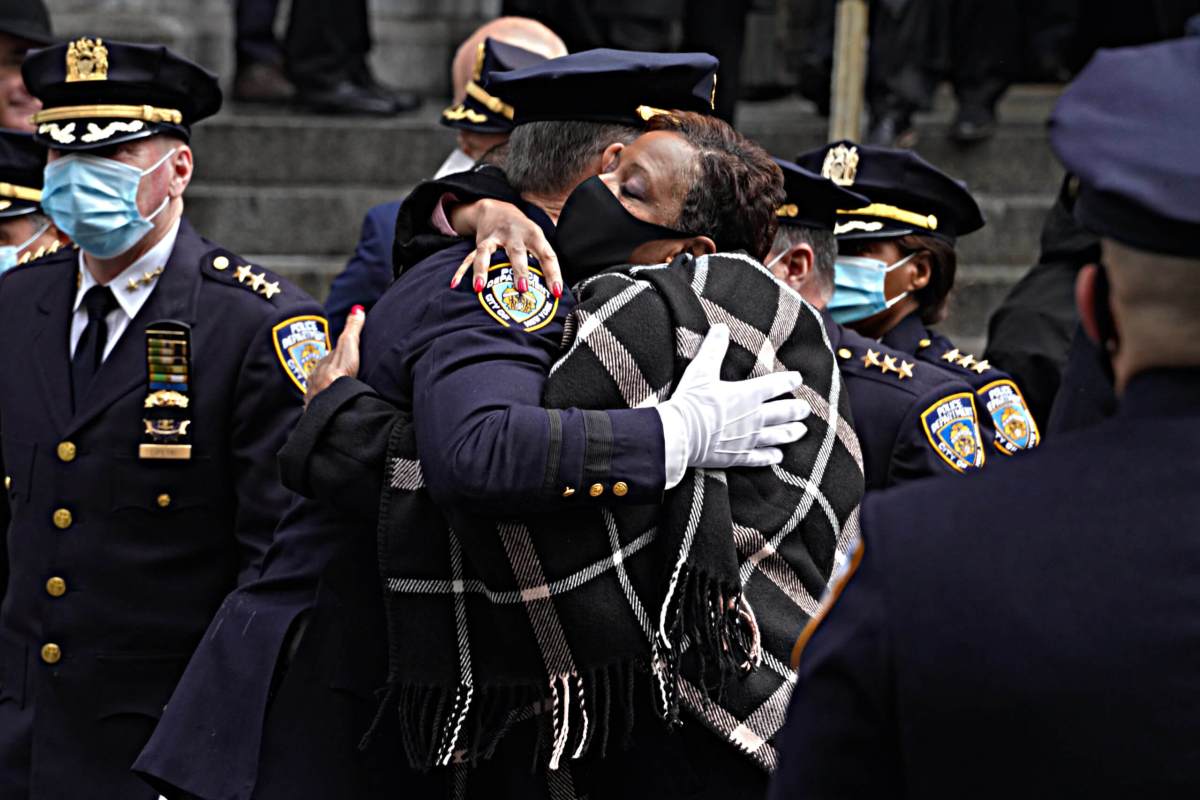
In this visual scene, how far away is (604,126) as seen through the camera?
8.93ft

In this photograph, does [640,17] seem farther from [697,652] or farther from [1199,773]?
[1199,773]

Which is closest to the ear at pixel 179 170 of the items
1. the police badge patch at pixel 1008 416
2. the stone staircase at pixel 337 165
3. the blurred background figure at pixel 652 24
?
the police badge patch at pixel 1008 416

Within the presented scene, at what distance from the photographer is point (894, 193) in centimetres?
398

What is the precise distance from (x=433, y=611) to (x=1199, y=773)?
1.22 metres

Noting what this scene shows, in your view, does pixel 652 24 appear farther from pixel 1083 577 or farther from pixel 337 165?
pixel 1083 577

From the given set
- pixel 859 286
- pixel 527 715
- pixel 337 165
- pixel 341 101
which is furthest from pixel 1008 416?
pixel 341 101

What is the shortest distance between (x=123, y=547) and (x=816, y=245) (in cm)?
163

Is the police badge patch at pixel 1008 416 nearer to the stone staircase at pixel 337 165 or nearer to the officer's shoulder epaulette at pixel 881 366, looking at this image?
the officer's shoulder epaulette at pixel 881 366

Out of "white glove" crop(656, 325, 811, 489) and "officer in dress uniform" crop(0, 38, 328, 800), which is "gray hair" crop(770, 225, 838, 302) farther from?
"white glove" crop(656, 325, 811, 489)

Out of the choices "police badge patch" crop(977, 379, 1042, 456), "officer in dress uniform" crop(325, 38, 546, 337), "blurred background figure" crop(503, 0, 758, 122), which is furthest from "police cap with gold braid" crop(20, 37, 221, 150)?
"blurred background figure" crop(503, 0, 758, 122)

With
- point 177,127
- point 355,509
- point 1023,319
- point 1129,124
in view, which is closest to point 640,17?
point 1023,319

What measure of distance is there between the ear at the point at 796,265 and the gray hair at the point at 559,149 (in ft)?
3.28

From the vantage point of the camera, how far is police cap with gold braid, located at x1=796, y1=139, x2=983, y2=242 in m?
3.96

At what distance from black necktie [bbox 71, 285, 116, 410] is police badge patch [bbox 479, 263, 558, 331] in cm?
138
